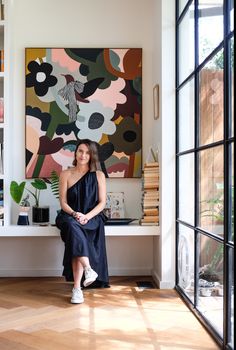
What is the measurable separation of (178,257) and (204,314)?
37.2 inches

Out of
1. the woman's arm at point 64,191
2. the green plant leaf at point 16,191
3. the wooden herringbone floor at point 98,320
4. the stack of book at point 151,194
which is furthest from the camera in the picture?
the green plant leaf at point 16,191

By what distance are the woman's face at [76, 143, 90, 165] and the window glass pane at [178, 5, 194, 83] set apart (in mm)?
1052

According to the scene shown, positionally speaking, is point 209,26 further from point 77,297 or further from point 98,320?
point 77,297

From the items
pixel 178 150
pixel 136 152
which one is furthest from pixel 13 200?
pixel 178 150

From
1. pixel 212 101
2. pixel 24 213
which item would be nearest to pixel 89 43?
pixel 24 213

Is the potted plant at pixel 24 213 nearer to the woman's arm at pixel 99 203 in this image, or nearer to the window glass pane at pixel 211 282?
the woman's arm at pixel 99 203

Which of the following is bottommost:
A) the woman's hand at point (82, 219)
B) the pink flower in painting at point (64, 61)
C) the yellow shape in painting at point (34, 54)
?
the woman's hand at point (82, 219)

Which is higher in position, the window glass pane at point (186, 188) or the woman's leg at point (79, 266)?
the window glass pane at point (186, 188)

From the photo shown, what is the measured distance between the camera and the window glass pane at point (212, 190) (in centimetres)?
284

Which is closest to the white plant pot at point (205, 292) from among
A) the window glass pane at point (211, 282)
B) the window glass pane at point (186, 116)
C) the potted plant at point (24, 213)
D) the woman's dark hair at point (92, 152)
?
the window glass pane at point (211, 282)

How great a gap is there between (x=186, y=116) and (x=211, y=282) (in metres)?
1.46

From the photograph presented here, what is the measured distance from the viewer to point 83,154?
4.26 meters

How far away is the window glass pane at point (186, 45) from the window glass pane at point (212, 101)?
0.45 meters

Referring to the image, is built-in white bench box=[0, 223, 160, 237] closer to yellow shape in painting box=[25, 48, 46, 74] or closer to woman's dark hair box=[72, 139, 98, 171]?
woman's dark hair box=[72, 139, 98, 171]
